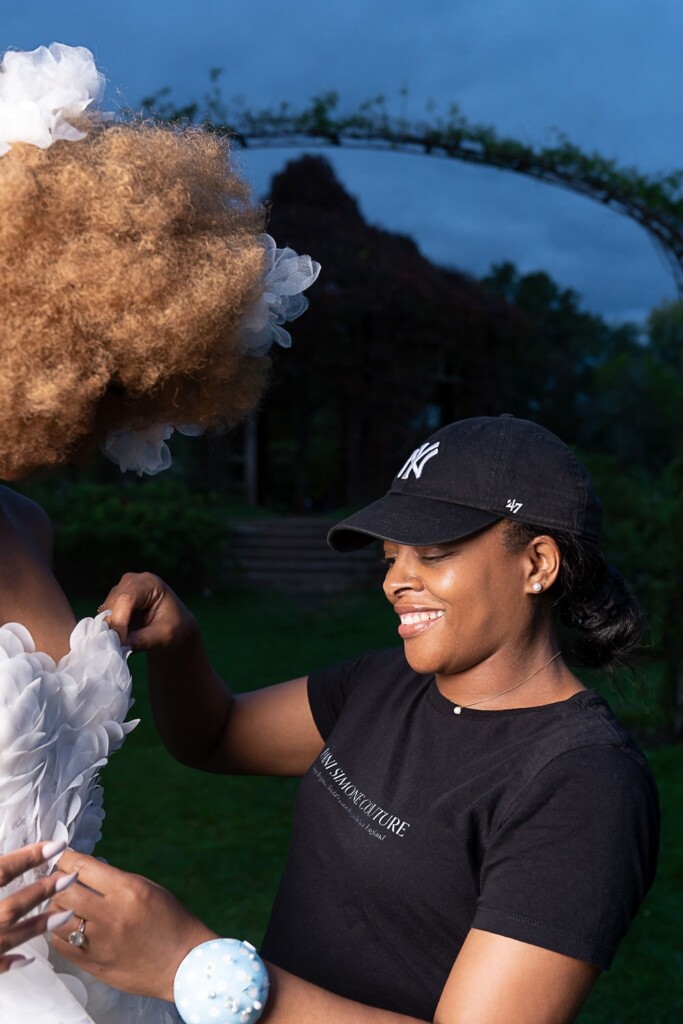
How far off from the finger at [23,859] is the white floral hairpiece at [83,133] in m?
0.59

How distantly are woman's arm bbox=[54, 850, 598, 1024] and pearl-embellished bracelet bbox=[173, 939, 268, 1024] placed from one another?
0.9 inches

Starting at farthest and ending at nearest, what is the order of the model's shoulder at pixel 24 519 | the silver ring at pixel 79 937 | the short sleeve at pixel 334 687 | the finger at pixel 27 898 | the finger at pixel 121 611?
the short sleeve at pixel 334 687 < the finger at pixel 121 611 < the model's shoulder at pixel 24 519 < the silver ring at pixel 79 937 < the finger at pixel 27 898

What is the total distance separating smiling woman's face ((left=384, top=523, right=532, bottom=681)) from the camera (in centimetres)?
167

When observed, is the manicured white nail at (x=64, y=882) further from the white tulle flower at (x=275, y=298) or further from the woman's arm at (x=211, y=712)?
the white tulle flower at (x=275, y=298)

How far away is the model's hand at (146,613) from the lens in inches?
64.9

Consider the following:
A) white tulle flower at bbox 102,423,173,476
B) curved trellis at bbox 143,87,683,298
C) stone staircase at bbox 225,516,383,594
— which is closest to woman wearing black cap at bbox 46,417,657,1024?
white tulle flower at bbox 102,423,173,476

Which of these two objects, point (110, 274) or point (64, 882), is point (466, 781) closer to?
point (64, 882)

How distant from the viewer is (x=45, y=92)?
4.13 feet

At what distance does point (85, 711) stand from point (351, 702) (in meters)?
0.71

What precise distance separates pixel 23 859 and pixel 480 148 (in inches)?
296

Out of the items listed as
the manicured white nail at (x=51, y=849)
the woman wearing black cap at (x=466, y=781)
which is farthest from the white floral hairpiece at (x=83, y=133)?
the manicured white nail at (x=51, y=849)

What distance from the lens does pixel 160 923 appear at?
129cm

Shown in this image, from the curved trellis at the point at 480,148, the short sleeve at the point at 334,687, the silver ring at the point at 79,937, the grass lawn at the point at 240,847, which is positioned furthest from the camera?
the curved trellis at the point at 480,148

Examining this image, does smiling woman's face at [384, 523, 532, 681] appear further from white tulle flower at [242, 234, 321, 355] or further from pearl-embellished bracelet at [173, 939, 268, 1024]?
pearl-embellished bracelet at [173, 939, 268, 1024]
